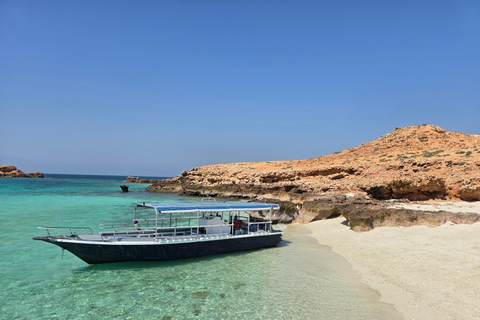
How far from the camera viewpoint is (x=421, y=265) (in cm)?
1074

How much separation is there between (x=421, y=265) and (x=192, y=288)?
901cm

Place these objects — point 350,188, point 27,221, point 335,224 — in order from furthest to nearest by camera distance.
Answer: point 350,188 < point 27,221 < point 335,224

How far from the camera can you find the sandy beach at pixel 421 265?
26.1 ft

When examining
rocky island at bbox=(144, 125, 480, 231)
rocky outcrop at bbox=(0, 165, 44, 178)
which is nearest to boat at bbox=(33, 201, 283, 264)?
rocky island at bbox=(144, 125, 480, 231)

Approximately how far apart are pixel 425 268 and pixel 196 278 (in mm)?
8926

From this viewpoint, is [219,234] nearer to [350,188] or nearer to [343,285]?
[343,285]

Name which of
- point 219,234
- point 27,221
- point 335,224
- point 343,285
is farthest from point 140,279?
point 27,221

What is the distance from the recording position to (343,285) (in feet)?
32.4

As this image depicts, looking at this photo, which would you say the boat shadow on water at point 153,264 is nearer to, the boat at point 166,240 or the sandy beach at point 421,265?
the boat at point 166,240

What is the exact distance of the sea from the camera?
810 cm

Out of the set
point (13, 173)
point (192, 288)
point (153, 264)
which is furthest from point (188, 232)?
point (13, 173)

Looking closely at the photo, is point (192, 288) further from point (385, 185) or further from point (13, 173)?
point (13, 173)

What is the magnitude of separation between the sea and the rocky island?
6.03 meters

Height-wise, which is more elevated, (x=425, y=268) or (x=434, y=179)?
(x=434, y=179)
